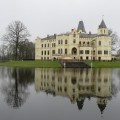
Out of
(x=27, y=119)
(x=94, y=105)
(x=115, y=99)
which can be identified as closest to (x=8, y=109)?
(x=27, y=119)

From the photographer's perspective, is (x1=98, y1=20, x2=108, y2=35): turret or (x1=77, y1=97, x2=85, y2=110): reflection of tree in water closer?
(x1=77, y1=97, x2=85, y2=110): reflection of tree in water

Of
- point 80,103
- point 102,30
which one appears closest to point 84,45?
point 102,30

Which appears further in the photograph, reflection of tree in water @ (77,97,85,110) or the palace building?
the palace building

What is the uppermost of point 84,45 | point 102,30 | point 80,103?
point 102,30

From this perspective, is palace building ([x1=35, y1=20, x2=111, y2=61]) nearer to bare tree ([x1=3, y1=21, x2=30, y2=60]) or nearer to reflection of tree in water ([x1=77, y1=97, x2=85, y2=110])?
bare tree ([x1=3, y1=21, x2=30, y2=60])

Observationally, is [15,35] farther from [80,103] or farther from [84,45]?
[80,103]

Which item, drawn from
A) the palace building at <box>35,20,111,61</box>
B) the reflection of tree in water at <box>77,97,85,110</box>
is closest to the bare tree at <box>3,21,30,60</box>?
the palace building at <box>35,20,111,61</box>

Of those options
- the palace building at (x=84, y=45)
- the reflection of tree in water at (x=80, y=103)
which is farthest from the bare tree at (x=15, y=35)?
the reflection of tree in water at (x=80, y=103)

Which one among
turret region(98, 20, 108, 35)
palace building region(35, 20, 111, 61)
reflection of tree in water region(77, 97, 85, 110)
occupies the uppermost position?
turret region(98, 20, 108, 35)

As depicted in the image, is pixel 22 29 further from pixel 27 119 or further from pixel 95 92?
pixel 27 119

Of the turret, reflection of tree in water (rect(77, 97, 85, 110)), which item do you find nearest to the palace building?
the turret

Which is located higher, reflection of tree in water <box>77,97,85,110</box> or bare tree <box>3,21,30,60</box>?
bare tree <box>3,21,30,60</box>

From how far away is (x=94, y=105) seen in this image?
12984 mm

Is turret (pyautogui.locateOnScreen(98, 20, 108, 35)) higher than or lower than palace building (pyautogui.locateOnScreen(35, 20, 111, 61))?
higher
